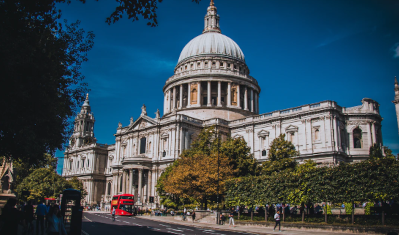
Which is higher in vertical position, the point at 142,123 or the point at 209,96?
the point at 209,96

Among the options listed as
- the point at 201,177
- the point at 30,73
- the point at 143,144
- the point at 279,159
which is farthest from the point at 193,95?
the point at 30,73

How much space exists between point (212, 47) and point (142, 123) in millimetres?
27804

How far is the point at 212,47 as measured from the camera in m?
86.2

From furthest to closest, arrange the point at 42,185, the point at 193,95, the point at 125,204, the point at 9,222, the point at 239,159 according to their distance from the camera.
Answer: the point at 193,95 → the point at 42,185 → the point at 125,204 → the point at 239,159 → the point at 9,222

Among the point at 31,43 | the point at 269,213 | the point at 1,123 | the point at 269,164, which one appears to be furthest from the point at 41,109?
the point at 269,164

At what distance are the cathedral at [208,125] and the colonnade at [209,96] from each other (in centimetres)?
23

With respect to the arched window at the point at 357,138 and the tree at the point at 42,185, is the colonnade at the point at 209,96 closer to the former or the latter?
the arched window at the point at 357,138

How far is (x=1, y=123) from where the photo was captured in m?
15.9

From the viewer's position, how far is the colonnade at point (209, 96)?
7825 cm

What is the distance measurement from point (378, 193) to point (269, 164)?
18.7 meters

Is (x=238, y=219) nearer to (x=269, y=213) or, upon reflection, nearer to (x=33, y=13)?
(x=269, y=213)

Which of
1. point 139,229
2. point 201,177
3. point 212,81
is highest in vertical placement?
point 212,81

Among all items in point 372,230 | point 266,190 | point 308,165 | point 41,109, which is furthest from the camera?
point 308,165

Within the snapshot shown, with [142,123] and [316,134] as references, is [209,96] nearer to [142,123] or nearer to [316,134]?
[142,123]
